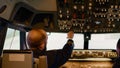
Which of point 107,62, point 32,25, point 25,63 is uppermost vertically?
point 32,25

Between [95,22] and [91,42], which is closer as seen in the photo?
[95,22]

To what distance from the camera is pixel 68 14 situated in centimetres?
306

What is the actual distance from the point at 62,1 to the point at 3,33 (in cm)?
80

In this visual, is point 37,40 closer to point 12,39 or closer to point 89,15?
point 12,39

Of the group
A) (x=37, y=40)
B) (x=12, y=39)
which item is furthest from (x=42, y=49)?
(x=12, y=39)

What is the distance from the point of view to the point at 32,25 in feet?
10.5

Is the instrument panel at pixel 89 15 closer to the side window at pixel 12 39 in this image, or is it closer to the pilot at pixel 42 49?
the side window at pixel 12 39

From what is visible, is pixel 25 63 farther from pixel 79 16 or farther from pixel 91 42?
pixel 91 42

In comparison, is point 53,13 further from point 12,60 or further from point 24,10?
point 12,60

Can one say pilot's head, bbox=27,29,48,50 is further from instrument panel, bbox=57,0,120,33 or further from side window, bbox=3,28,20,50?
instrument panel, bbox=57,0,120,33

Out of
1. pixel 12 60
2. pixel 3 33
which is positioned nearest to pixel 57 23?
pixel 3 33

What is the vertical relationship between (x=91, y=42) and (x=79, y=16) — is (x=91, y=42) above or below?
below

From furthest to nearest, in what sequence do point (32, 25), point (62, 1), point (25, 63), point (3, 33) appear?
point (32, 25) → point (62, 1) → point (3, 33) → point (25, 63)

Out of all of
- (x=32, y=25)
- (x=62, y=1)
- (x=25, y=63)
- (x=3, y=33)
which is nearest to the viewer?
(x=25, y=63)
